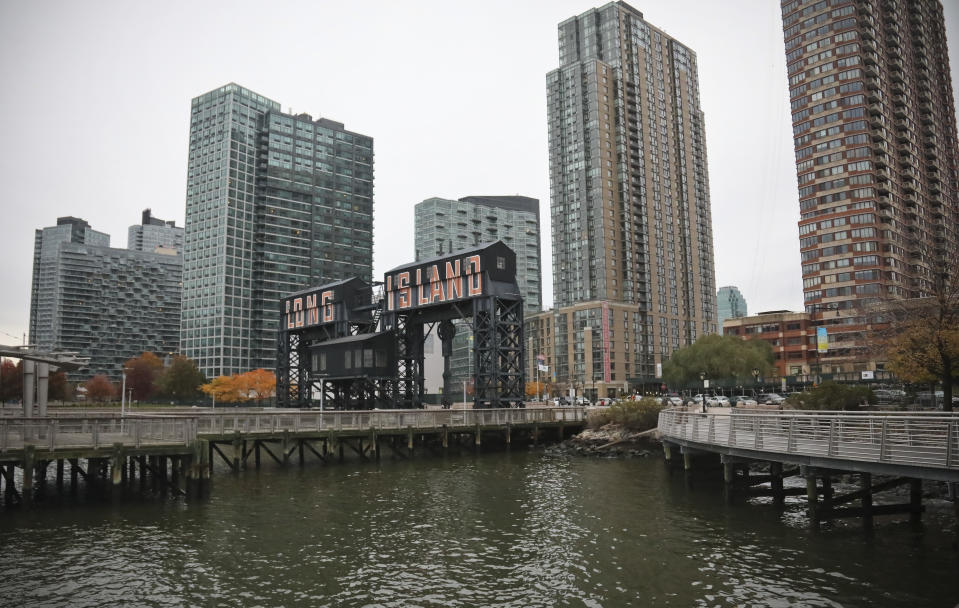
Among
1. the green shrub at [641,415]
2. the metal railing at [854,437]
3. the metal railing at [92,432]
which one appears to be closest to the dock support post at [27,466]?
the metal railing at [92,432]

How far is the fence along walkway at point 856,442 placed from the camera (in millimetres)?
18984

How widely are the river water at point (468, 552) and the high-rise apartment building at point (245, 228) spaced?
151 m

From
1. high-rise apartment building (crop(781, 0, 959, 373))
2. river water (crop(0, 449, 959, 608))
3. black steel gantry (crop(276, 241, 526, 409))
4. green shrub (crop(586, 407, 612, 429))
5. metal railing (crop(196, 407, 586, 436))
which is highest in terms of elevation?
high-rise apartment building (crop(781, 0, 959, 373))

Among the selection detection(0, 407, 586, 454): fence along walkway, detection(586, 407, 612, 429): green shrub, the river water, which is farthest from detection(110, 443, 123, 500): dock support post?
detection(586, 407, 612, 429): green shrub

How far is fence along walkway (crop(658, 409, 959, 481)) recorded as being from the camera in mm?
18984

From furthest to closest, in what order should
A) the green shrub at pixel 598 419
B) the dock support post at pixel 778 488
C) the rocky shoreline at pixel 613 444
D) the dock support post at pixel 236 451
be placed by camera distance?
1. the green shrub at pixel 598 419
2. the rocky shoreline at pixel 613 444
3. the dock support post at pixel 236 451
4. the dock support post at pixel 778 488

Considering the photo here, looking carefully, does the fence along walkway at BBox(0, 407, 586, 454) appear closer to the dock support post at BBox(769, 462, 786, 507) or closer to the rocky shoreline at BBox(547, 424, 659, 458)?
the rocky shoreline at BBox(547, 424, 659, 458)

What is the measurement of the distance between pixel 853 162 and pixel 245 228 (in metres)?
146

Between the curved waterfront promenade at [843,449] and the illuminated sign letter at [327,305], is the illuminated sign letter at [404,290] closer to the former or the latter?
the illuminated sign letter at [327,305]

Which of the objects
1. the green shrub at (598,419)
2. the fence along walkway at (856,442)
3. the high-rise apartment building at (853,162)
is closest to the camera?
the fence along walkway at (856,442)

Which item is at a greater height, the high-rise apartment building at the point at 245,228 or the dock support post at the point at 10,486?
the high-rise apartment building at the point at 245,228

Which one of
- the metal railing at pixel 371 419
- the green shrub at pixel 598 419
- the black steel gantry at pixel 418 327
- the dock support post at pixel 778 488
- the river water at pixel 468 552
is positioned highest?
the black steel gantry at pixel 418 327

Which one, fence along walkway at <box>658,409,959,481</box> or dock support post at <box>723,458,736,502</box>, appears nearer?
fence along walkway at <box>658,409,959,481</box>

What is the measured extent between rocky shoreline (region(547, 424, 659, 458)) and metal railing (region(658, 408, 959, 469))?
18.8 metres
